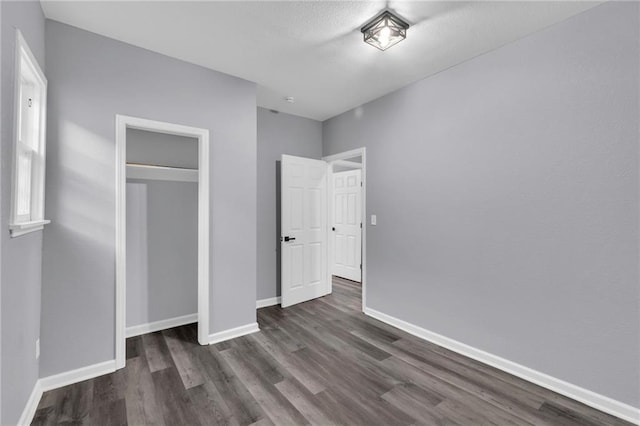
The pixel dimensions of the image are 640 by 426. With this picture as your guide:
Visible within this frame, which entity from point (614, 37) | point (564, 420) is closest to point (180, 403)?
point (564, 420)

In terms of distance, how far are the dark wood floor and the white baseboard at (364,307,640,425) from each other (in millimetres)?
65

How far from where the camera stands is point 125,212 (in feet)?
8.91

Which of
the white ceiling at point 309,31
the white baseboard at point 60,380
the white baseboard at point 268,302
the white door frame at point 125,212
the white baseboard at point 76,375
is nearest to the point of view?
the white baseboard at point 60,380

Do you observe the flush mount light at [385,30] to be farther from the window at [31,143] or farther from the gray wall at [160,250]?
the gray wall at [160,250]

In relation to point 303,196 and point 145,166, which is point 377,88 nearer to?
point 303,196

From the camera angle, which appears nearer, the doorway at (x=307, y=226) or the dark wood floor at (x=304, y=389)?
the dark wood floor at (x=304, y=389)

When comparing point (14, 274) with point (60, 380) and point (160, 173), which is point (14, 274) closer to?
point (60, 380)

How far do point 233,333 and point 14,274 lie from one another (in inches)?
74.2

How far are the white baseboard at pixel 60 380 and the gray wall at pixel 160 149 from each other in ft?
6.74

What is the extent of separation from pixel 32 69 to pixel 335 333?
10.9ft

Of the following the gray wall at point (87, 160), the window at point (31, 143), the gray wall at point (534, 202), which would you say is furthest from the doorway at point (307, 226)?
the window at point (31, 143)

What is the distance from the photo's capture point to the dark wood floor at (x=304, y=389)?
1.88 meters

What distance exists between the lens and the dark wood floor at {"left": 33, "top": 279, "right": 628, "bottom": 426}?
1.88 metres

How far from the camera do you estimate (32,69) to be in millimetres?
1855
